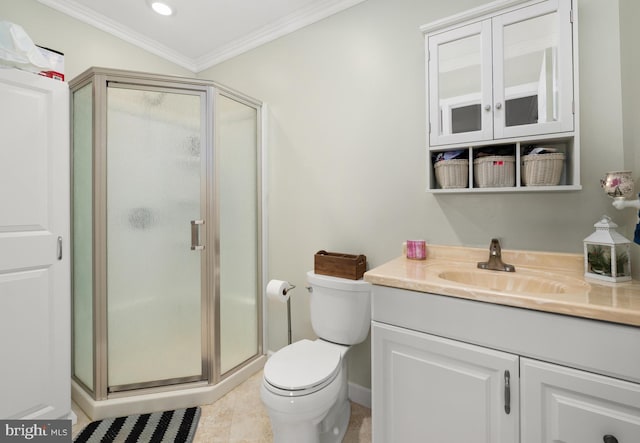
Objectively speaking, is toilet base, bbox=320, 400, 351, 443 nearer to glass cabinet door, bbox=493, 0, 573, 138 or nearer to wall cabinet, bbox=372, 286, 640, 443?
wall cabinet, bbox=372, 286, 640, 443

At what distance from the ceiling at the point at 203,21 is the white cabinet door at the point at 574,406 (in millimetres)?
2122

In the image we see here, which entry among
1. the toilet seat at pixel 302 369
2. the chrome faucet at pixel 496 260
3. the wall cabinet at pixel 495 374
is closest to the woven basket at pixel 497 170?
the chrome faucet at pixel 496 260

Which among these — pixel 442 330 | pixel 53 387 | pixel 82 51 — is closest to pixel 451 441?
pixel 442 330

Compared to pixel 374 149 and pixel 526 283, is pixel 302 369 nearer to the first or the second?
pixel 526 283

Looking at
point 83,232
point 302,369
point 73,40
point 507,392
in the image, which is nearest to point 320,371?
point 302,369

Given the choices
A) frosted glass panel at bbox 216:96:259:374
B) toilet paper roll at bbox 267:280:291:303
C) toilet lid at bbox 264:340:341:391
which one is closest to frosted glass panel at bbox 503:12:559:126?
toilet lid at bbox 264:340:341:391

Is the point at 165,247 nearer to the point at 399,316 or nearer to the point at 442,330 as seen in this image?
the point at 399,316

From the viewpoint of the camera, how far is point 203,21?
212 cm

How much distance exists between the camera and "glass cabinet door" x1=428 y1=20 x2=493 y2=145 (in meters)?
1.31

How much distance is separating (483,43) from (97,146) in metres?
2.01

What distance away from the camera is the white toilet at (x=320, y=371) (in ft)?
4.08

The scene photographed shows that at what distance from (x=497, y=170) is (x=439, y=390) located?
3.09ft

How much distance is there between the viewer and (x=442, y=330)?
106 centimetres

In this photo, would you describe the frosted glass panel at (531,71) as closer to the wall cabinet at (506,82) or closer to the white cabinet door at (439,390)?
the wall cabinet at (506,82)
